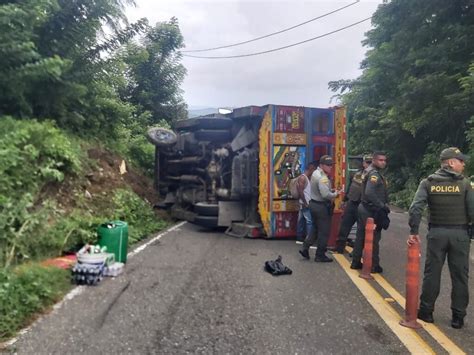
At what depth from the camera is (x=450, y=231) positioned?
5031mm

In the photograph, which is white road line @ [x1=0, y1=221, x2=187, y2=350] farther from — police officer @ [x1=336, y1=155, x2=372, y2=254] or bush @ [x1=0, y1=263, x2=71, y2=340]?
police officer @ [x1=336, y1=155, x2=372, y2=254]

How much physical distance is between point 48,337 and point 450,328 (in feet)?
12.6

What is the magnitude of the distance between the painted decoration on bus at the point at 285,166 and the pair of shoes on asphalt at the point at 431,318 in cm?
475

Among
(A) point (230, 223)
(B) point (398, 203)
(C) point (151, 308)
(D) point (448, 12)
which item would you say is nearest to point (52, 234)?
(C) point (151, 308)

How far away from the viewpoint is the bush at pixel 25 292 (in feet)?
14.3

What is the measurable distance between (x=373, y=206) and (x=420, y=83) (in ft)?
26.9

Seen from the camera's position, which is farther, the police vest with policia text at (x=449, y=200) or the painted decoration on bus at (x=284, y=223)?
the painted decoration on bus at (x=284, y=223)

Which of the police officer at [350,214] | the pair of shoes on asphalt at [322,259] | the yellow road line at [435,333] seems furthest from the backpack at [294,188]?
the yellow road line at [435,333]

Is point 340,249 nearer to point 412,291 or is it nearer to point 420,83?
point 412,291

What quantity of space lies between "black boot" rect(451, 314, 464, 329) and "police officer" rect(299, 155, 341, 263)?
9.80 ft

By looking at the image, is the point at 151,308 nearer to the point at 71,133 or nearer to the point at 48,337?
the point at 48,337

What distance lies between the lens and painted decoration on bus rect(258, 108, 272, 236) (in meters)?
9.45

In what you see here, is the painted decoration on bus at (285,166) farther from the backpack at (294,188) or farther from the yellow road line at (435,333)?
the yellow road line at (435,333)

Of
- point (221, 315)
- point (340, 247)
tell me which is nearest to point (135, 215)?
point (340, 247)
